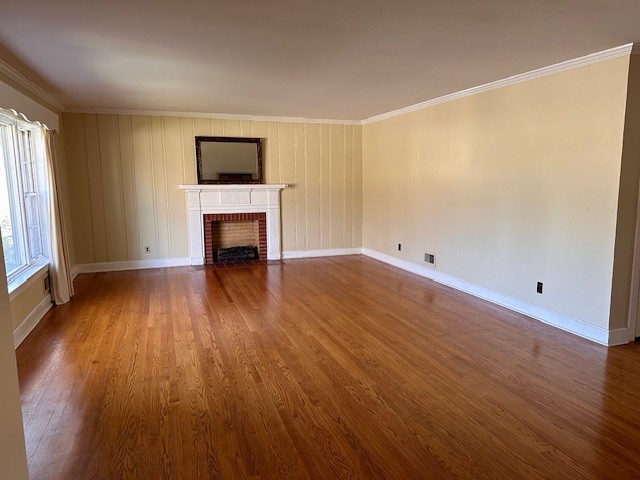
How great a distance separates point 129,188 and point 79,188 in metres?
0.66

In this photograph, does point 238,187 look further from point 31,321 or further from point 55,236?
point 31,321

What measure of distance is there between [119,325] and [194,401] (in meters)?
1.79

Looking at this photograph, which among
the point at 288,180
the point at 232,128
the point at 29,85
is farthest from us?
the point at 288,180

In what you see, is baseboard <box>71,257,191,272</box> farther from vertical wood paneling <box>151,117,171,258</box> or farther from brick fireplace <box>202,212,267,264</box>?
brick fireplace <box>202,212,267,264</box>

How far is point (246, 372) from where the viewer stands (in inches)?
117

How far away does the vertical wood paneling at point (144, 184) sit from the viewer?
20.6 ft

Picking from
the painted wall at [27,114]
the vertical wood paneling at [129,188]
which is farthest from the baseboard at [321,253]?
the painted wall at [27,114]

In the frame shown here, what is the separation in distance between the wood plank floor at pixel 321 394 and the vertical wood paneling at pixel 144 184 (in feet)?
6.71

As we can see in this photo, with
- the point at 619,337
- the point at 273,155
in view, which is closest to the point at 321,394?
the point at 619,337

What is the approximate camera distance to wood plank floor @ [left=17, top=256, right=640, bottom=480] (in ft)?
6.70

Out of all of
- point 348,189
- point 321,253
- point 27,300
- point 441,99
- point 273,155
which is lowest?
point 321,253

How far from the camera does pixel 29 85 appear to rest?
14.1 ft

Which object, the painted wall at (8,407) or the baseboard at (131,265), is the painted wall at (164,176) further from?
the painted wall at (8,407)

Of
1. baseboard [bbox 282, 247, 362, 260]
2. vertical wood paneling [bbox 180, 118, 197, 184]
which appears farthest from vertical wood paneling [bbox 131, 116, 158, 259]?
baseboard [bbox 282, 247, 362, 260]
